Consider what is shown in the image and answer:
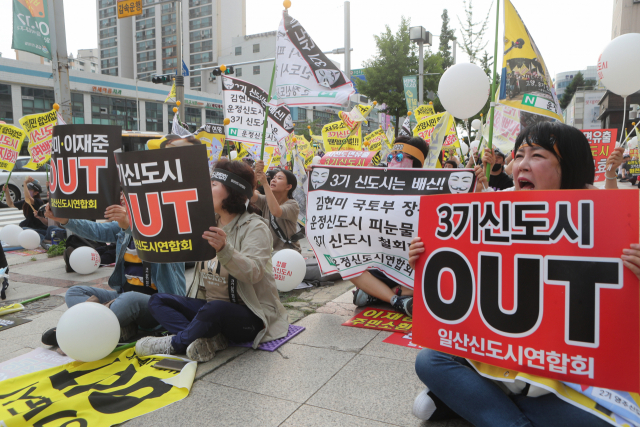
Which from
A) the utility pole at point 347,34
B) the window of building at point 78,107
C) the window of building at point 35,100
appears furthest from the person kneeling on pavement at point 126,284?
the window of building at point 78,107

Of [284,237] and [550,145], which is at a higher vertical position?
[550,145]

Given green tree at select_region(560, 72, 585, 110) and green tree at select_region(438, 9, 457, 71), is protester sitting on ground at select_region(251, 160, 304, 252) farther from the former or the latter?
green tree at select_region(560, 72, 585, 110)

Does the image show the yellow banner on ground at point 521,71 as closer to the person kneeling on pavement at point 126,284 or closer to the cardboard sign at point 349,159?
the person kneeling on pavement at point 126,284

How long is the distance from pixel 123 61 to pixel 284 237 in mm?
76508

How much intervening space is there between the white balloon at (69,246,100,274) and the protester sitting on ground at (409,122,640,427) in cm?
528

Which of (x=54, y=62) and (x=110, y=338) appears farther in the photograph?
(x=54, y=62)

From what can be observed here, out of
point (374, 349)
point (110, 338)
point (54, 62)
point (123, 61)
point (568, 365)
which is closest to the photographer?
point (568, 365)

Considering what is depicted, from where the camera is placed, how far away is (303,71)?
4973 millimetres

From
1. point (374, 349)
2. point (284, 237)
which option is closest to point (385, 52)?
point (284, 237)

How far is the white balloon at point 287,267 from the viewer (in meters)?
4.69

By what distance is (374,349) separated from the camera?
3.26m

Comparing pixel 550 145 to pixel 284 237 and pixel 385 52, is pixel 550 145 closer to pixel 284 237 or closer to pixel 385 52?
pixel 284 237

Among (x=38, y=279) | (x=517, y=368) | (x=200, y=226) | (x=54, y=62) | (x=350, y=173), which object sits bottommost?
(x=38, y=279)

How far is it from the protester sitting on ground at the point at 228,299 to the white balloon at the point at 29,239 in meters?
5.91
